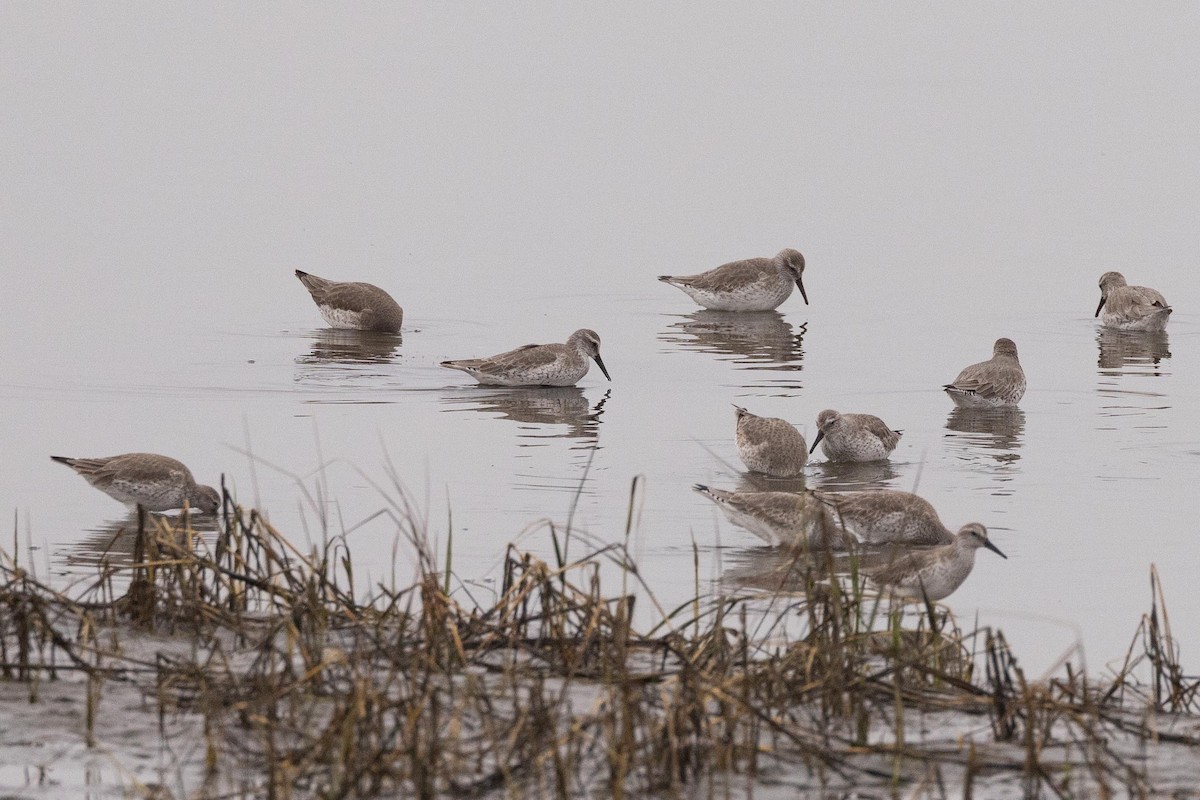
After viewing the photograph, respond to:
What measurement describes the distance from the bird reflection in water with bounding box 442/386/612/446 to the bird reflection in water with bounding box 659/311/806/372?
86.4 inches

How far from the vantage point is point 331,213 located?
2778 cm

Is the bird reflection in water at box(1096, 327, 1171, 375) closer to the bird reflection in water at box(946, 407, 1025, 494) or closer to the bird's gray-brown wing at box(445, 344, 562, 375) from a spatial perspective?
the bird reflection in water at box(946, 407, 1025, 494)

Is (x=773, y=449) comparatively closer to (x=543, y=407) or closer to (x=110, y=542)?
(x=543, y=407)

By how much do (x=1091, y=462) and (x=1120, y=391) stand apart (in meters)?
3.33

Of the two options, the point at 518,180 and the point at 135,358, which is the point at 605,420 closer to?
the point at 135,358

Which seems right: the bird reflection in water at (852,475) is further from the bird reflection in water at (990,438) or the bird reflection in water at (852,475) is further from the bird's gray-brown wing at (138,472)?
the bird's gray-brown wing at (138,472)

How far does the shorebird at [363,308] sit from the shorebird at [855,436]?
6.76 meters

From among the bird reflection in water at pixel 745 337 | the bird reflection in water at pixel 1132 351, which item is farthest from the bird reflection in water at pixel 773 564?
the bird reflection in water at pixel 1132 351

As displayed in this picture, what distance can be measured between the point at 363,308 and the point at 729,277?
4335 millimetres

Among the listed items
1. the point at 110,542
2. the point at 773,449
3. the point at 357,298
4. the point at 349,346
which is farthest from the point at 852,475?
the point at 357,298

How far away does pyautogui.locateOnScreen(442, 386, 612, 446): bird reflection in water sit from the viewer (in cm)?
1468

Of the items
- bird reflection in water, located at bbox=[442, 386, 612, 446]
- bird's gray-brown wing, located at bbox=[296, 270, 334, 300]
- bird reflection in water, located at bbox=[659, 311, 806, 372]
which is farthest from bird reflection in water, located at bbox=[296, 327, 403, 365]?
bird reflection in water, located at bbox=[659, 311, 806, 372]

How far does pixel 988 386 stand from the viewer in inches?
613

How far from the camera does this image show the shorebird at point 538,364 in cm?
1642
